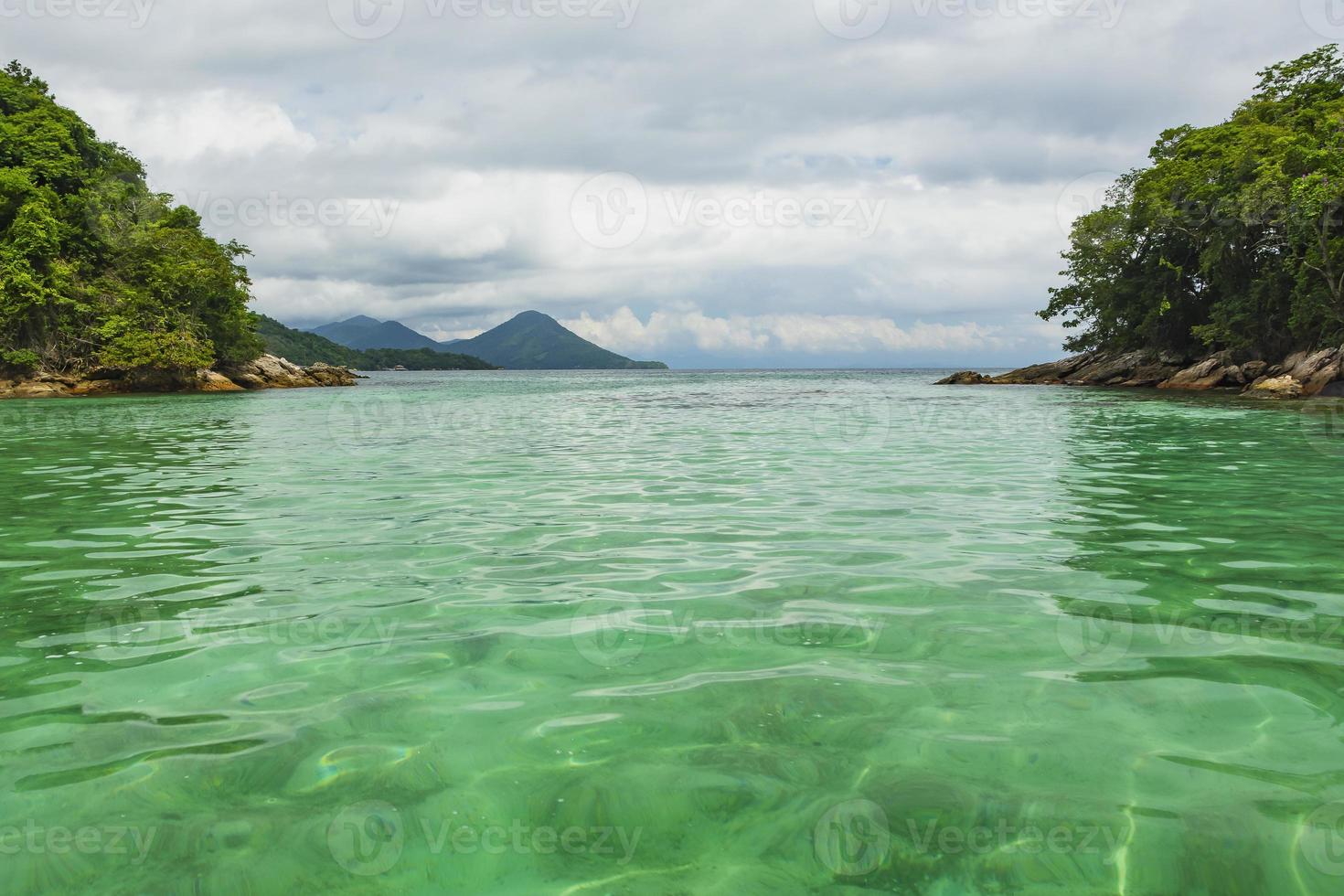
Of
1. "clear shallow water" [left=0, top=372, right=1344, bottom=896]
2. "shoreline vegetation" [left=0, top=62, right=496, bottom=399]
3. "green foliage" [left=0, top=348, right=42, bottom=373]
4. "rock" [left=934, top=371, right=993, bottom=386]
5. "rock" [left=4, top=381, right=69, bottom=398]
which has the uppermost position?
"shoreline vegetation" [left=0, top=62, right=496, bottom=399]

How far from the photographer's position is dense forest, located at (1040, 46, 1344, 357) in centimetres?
3766

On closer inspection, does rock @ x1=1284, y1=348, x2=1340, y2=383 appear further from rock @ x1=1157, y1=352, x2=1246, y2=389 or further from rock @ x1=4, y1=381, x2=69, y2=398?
rock @ x1=4, y1=381, x2=69, y2=398

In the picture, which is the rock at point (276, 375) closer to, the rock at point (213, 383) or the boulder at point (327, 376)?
the boulder at point (327, 376)

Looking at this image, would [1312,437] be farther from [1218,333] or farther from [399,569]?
[1218,333]

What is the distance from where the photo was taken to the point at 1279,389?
36656 mm

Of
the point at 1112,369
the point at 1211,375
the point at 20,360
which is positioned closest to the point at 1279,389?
the point at 1211,375

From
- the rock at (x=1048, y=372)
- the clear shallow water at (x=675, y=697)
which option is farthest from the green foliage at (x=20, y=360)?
the rock at (x=1048, y=372)

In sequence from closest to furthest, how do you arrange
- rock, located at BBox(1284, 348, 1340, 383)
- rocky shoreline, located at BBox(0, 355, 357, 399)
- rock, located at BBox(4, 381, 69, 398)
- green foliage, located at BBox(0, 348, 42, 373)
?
rock, located at BBox(1284, 348, 1340, 383) → rock, located at BBox(4, 381, 69, 398) → green foliage, located at BBox(0, 348, 42, 373) → rocky shoreline, located at BBox(0, 355, 357, 399)

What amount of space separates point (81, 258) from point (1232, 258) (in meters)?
73.5

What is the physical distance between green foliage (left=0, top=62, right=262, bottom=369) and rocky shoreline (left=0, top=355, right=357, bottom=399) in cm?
120

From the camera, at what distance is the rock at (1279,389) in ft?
118

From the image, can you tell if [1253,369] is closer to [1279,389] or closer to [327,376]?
[1279,389]

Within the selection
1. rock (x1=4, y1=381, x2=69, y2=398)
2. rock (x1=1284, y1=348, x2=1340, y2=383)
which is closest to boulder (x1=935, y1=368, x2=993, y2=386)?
rock (x1=1284, y1=348, x2=1340, y2=383)

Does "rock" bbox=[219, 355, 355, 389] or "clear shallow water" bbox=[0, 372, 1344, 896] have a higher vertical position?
"rock" bbox=[219, 355, 355, 389]
